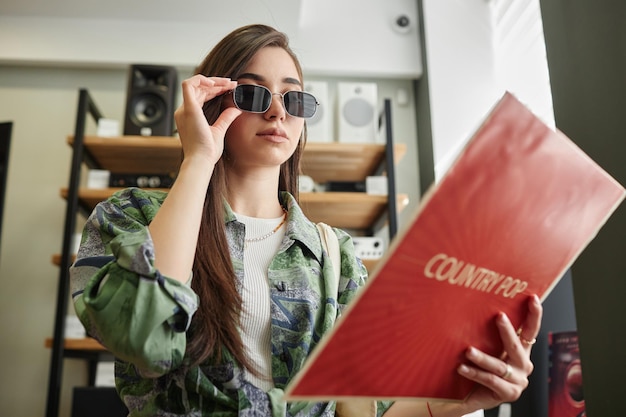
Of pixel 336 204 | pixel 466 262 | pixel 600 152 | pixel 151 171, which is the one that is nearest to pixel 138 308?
pixel 466 262

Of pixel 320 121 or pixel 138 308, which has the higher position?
pixel 320 121

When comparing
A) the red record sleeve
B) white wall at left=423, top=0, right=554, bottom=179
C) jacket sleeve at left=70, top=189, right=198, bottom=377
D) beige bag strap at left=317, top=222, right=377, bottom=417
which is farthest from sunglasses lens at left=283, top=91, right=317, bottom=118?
white wall at left=423, top=0, right=554, bottom=179

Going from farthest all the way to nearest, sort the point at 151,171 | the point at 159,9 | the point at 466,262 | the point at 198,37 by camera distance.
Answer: the point at 198,37, the point at 159,9, the point at 151,171, the point at 466,262

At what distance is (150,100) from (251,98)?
2.10 metres

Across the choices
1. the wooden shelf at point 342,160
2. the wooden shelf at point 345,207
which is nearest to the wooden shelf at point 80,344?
the wooden shelf at point 345,207

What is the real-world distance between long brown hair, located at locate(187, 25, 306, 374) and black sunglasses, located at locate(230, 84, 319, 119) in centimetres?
6

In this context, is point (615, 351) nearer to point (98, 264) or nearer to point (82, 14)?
point (98, 264)

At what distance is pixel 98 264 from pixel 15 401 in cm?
270

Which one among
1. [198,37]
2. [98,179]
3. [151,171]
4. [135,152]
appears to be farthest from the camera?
[198,37]

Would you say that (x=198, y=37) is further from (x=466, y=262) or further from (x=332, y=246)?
(x=466, y=262)

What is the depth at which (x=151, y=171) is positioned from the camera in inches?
124

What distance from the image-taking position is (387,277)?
1.77ft

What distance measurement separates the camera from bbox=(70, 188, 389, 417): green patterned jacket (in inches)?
26.1

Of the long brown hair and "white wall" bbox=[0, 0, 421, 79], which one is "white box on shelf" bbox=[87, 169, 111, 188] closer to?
"white wall" bbox=[0, 0, 421, 79]
